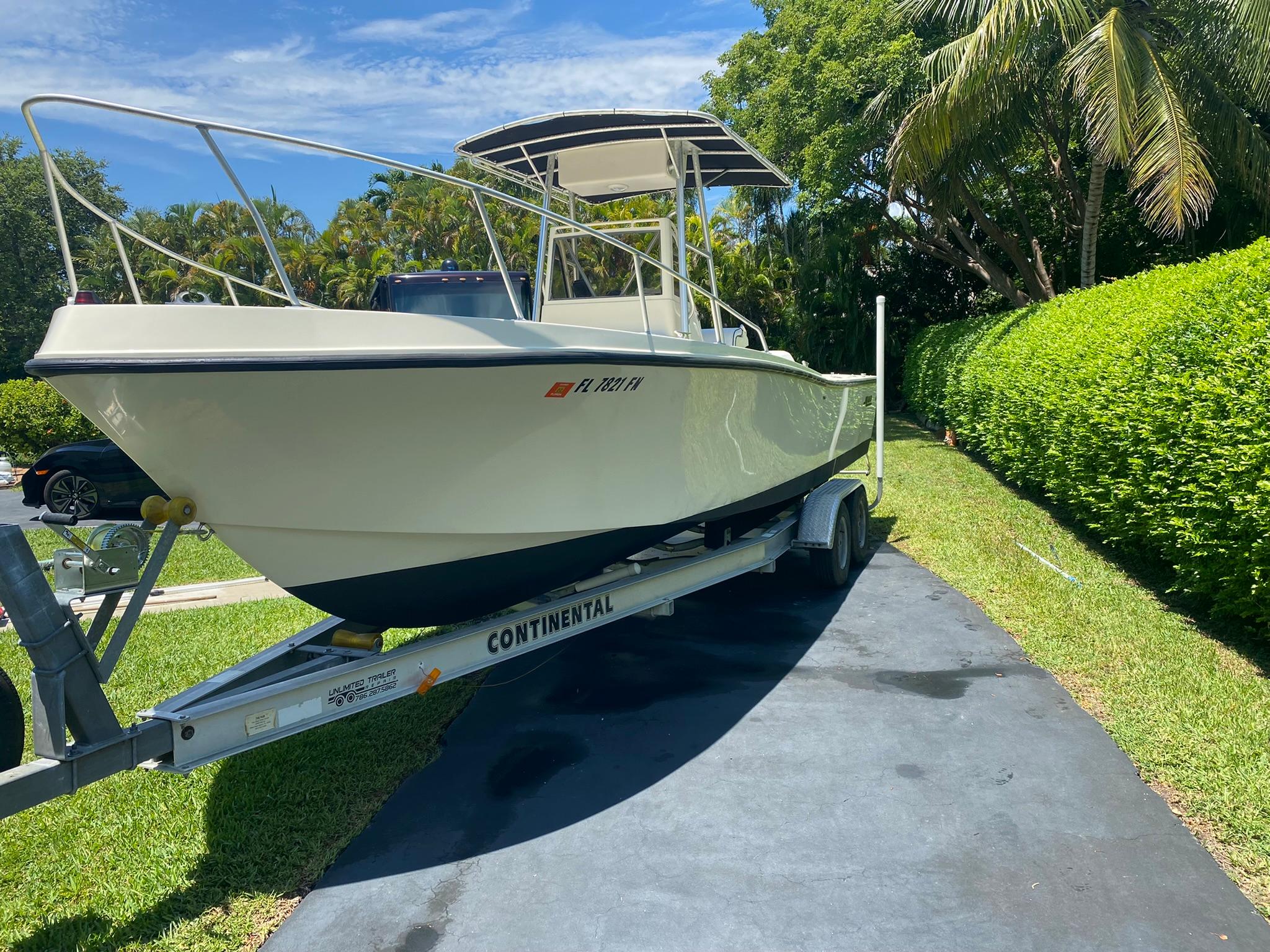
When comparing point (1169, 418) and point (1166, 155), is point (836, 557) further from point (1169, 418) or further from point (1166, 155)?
point (1166, 155)

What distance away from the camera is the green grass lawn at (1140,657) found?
342 centimetres

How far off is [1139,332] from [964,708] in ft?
11.9

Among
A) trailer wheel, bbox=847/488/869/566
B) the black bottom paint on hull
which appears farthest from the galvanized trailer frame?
trailer wheel, bbox=847/488/869/566

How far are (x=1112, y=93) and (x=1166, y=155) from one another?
0.96 m

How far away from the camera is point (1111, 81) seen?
10.2 metres

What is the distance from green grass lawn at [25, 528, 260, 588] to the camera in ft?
25.8

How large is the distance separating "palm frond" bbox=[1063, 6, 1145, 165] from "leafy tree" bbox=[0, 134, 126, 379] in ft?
81.9

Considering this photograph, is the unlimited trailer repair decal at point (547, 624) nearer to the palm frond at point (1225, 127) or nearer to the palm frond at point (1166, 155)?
the palm frond at point (1166, 155)

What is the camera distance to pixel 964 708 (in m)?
4.43

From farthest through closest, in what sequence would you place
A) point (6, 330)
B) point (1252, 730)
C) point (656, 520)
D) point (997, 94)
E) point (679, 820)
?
point (6, 330), point (997, 94), point (656, 520), point (1252, 730), point (679, 820)

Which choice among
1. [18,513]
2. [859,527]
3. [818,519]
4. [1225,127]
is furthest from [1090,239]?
[18,513]

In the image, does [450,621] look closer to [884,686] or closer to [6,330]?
[884,686]

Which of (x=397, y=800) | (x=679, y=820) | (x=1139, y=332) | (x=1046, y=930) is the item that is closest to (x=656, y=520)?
(x=679, y=820)

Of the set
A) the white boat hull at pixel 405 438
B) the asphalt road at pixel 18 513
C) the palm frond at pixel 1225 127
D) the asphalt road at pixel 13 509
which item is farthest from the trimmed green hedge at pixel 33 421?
the palm frond at pixel 1225 127
